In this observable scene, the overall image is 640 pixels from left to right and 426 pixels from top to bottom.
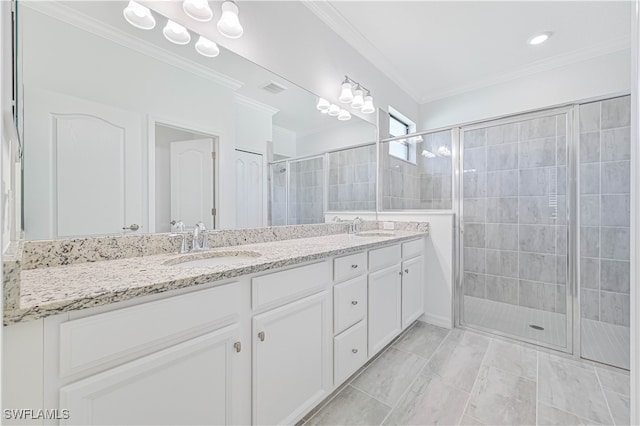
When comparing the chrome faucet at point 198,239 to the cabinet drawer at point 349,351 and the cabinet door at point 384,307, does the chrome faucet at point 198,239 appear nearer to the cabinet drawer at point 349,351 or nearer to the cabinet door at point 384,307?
the cabinet drawer at point 349,351

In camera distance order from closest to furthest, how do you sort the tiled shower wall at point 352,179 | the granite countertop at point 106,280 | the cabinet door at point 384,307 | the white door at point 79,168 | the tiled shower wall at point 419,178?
the granite countertop at point 106,280, the white door at point 79,168, the cabinet door at point 384,307, the tiled shower wall at point 352,179, the tiled shower wall at point 419,178

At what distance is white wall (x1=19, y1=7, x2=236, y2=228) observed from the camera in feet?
3.26

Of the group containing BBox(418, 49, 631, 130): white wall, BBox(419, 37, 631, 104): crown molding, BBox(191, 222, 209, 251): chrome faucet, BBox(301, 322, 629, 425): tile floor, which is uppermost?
BBox(419, 37, 631, 104): crown molding

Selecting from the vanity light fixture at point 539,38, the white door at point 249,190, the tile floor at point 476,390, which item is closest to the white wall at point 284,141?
the white door at point 249,190

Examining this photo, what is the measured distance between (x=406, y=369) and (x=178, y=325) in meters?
1.46

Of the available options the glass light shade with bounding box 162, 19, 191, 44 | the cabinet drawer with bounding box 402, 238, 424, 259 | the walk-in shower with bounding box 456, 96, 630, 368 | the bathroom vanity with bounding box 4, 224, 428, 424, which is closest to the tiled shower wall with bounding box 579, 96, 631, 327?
the walk-in shower with bounding box 456, 96, 630, 368

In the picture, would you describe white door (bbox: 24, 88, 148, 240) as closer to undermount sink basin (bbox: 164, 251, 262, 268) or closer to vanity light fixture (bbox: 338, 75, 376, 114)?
undermount sink basin (bbox: 164, 251, 262, 268)

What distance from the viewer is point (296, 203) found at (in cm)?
202

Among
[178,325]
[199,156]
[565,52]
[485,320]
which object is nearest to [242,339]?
[178,325]

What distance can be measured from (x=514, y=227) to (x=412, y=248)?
1.31 metres

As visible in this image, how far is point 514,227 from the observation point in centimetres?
279

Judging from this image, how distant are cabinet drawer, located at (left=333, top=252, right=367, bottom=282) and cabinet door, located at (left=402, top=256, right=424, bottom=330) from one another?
2.00ft

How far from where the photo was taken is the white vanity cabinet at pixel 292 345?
1.08 meters

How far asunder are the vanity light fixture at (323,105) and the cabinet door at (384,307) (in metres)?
1.33
